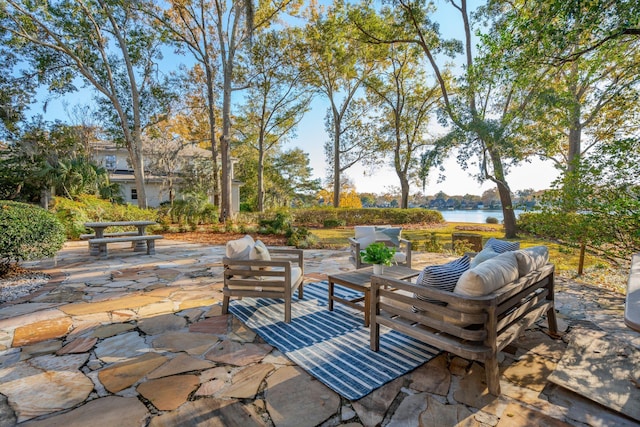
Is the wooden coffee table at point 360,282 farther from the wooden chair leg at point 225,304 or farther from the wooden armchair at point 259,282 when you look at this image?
the wooden chair leg at point 225,304

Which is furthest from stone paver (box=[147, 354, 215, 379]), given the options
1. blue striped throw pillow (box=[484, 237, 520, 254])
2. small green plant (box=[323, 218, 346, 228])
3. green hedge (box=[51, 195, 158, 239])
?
small green plant (box=[323, 218, 346, 228])

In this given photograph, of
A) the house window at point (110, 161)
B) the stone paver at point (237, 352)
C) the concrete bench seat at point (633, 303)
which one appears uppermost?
the house window at point (110, 161)

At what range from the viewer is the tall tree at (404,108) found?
679 inches

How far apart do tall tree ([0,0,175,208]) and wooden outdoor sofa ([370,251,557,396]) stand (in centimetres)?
1359

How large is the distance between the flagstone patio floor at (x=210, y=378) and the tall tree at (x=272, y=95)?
1359cm

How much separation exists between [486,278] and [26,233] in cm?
613

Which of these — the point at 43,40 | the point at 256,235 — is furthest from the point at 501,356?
the point at 43,40

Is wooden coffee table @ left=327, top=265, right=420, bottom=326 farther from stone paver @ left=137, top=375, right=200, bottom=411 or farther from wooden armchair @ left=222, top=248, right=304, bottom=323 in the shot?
stone paver @ left=137, top=375, right=200, bottom=411

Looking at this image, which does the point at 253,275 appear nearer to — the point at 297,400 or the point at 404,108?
the point at 297,400

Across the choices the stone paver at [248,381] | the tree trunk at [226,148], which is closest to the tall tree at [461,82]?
the tree trunk at [226,148]

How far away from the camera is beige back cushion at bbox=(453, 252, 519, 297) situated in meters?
1.87

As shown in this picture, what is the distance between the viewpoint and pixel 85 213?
924 cm

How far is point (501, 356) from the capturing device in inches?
93.3

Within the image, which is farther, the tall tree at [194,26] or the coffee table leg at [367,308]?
the tall tree at [194,26]
